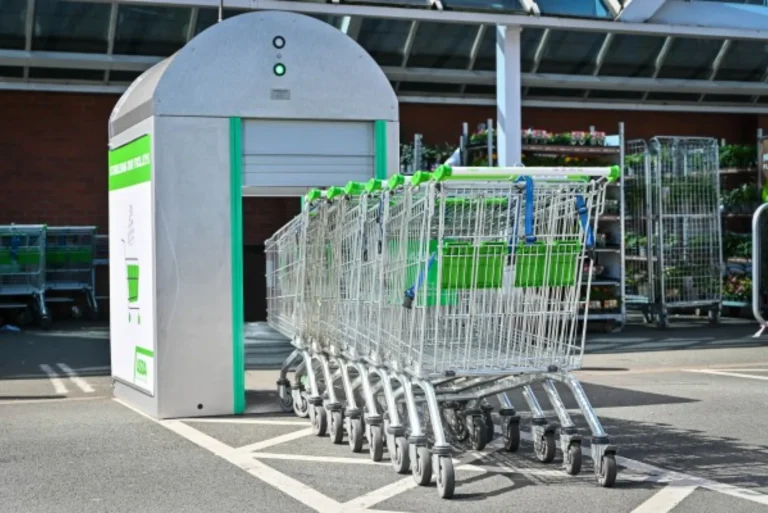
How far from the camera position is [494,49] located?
2175 centimetres

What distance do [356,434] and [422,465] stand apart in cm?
131

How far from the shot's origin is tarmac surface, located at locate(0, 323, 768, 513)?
682 cm

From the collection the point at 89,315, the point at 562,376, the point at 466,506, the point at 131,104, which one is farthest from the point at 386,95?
the point at 89,315

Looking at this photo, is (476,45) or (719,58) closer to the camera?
(476,45)

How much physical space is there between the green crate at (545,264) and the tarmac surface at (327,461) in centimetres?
121

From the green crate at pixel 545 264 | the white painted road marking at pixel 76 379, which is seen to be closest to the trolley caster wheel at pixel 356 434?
the green crate at pixel 545 264

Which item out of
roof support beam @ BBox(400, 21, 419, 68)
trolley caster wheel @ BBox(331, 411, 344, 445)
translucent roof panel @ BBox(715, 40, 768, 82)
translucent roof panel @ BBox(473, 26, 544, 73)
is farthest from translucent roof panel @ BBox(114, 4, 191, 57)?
trolley caster wheel @ BBox(331, 411, 344, 445)

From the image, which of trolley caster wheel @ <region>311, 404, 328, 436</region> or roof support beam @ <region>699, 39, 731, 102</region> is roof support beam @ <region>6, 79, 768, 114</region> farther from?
trolley caster wheel @ <region>311, 404, 328, 436</region>

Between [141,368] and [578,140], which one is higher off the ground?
[578,140]

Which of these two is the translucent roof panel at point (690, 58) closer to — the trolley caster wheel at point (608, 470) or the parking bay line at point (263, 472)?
the parking bay line at point (263, 472)

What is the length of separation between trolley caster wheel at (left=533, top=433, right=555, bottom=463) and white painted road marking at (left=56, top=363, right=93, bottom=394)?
5619 mm

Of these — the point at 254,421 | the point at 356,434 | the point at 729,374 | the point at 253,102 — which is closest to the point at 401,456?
the point at 356,434

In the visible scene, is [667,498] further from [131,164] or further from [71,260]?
[71,260]

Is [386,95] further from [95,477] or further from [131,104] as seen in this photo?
[95,477]
